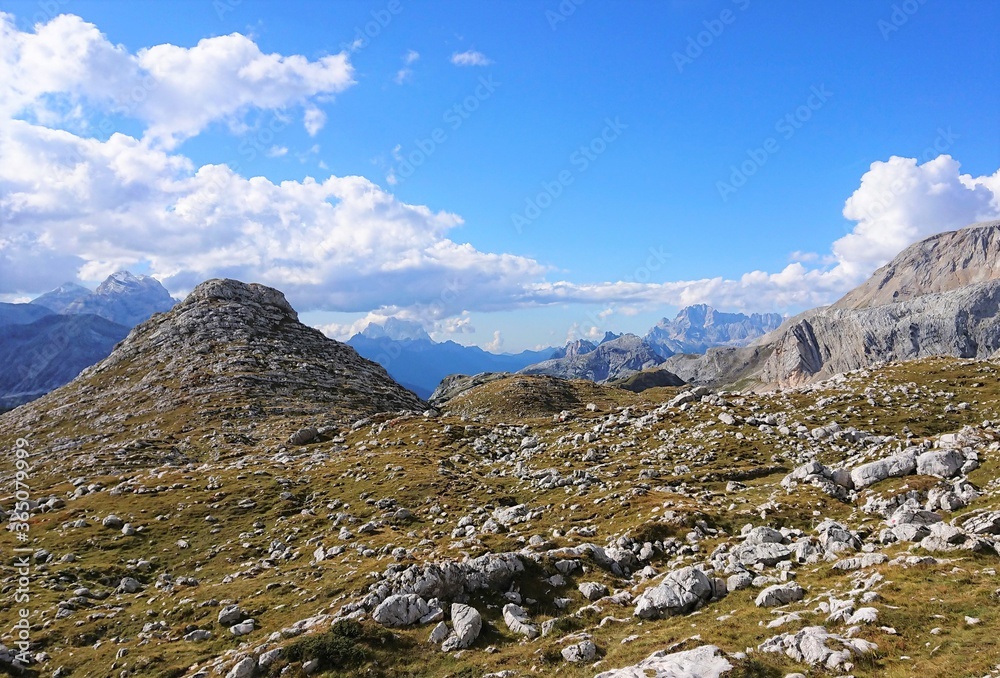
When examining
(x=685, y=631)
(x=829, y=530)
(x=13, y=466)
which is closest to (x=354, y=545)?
(x=685, y=631)

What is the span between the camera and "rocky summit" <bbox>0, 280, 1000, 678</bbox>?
22594 mm

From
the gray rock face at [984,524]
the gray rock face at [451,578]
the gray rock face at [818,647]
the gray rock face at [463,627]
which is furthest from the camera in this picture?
the gray rock face at [451,578]

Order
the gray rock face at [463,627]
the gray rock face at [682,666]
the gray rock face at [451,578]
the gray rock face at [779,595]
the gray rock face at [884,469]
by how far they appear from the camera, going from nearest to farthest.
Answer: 1. the gray rock face at [682,666]
2. the gray rock face at [779,595]
3. the gray rock face at [463,627]
4. the gray rock face at [451,578]
5. the gray rock face at [884,469]

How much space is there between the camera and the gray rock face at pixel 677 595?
2622cm

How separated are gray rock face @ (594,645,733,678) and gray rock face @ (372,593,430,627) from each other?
11574mm

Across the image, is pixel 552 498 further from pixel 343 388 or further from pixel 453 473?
pixel 343 388

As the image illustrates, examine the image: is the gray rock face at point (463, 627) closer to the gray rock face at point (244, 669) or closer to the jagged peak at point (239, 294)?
the gray rock face at point (244, 669)

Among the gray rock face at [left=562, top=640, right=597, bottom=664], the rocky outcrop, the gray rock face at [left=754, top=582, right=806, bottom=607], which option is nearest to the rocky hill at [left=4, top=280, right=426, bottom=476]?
the rocky outcrop

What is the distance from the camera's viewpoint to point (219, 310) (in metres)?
136

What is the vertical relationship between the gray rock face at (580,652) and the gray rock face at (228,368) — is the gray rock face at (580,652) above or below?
below

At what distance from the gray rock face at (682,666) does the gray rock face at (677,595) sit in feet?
19.0

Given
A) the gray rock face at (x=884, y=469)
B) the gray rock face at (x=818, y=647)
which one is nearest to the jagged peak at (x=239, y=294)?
the gray rock face at (x=884, y=469)

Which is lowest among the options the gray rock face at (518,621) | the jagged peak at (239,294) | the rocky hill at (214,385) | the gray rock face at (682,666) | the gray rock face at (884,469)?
the gray rock face at (518,621)

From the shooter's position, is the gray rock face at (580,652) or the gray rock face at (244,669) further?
the gray rock face at (244,669)
